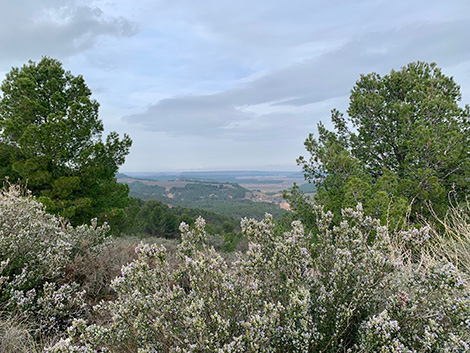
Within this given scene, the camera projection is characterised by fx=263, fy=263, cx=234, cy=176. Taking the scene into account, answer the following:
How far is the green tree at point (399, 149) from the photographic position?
326 inches

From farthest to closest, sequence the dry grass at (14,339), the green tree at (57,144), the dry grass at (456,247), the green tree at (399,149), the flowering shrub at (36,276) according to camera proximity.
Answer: the green tree at (57,144), the green tree at (399,149), the dry grass at (456,247), the flowering shrub at (36,276), the dry grass at (14,339)

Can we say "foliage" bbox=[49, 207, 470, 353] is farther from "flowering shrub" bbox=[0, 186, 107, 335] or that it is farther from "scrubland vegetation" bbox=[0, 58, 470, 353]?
"flowering shrub" bbox=[0, 186, 107, 335]

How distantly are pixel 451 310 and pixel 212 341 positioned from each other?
148cm

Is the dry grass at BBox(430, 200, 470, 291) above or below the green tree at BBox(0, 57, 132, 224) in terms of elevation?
below

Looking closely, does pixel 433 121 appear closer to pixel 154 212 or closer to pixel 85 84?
pixel 85 84

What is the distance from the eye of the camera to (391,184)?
318 inches

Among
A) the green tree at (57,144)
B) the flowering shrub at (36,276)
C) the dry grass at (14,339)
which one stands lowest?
the dry grass at (14,339)

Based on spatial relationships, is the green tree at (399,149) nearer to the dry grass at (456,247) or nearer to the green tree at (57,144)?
the dry grass at (456,247)

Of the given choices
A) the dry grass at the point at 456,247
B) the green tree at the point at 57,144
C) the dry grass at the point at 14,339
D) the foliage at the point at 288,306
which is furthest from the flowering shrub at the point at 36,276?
the green tree at the point at 57,144

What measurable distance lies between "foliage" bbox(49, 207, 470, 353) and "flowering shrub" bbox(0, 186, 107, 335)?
109 cm

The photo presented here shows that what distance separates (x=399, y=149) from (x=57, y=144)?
13682 millimetres

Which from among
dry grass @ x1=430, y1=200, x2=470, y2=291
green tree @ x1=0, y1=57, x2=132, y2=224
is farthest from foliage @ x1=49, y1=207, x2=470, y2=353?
green tree @ x1=0, y1=57, x2=132, y2=224

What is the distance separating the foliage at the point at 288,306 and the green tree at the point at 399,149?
5298 millimetres

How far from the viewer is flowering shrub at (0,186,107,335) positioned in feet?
9.42
